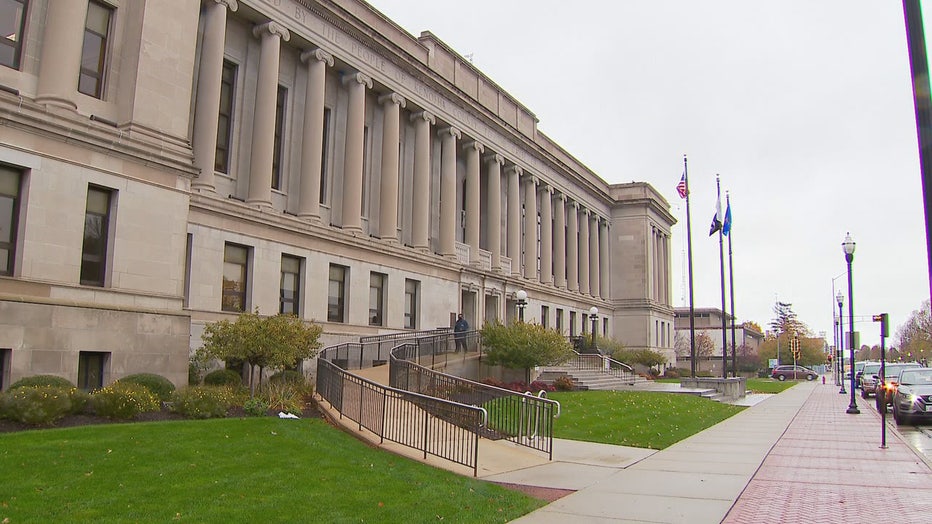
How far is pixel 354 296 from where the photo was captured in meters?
32.4

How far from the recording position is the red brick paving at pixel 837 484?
9.58 meters

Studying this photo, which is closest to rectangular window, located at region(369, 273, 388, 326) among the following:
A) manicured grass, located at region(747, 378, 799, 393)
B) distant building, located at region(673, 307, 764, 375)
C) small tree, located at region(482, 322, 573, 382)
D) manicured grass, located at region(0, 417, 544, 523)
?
small tree, located at region(482, 322, 573, 382)

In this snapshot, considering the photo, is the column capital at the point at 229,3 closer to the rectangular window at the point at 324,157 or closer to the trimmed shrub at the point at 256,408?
the rectangular window at the point at 324,157

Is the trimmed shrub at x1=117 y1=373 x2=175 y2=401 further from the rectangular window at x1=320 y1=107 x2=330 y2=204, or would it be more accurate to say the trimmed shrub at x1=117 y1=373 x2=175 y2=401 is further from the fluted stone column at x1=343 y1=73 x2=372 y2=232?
the rectangular window at x1=320 y1=107 x2=330 y2=204

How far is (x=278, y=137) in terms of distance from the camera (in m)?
32.1

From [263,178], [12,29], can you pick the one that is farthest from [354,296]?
[12,29]

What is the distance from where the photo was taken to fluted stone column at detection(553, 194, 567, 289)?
61.0 meters

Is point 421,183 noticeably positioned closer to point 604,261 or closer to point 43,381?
point 43,381

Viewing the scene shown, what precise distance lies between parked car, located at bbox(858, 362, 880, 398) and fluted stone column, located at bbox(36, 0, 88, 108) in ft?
132

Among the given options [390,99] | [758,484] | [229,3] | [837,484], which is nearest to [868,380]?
[390,99]

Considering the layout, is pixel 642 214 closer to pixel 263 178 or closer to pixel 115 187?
pixel 263 178

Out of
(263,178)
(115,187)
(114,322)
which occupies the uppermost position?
(263,178)

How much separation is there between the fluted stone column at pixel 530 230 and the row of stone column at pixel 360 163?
77mm

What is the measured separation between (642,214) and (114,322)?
62308mm
